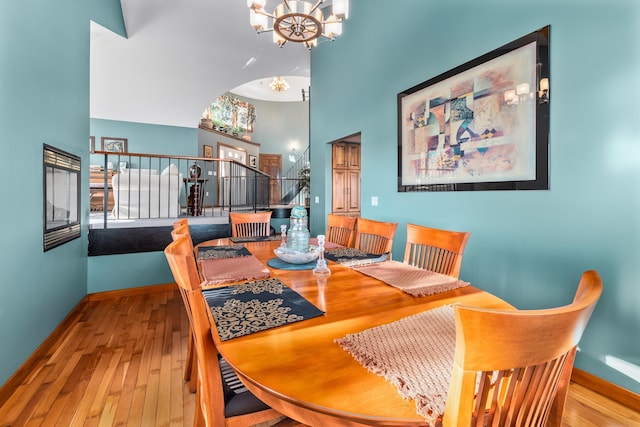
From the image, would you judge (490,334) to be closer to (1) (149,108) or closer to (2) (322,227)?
(2) (322,227)

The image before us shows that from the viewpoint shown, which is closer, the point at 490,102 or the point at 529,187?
the point at 529,187

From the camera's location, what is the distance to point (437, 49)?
2658 mm

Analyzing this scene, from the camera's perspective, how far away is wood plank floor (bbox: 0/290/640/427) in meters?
1.52

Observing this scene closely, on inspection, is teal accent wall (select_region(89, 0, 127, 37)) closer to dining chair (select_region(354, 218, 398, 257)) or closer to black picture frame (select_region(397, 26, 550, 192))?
black picture frame (select_region(397, 26, 550, 192))

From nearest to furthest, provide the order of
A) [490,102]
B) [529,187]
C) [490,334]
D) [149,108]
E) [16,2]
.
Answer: [490,334], [16,2], [529,187], [490,102], [149,108]

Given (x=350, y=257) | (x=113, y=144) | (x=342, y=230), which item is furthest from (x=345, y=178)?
(x=113, y=144)

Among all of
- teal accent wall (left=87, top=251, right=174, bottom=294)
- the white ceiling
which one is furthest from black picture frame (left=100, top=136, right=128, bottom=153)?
teal accent wall (left=87, top=251, right=174, bottom=294)

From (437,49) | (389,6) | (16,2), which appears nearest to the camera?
(16,2)

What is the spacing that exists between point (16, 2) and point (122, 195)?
270cm

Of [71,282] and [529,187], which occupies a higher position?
[529,187]

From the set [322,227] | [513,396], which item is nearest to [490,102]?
[513,396]

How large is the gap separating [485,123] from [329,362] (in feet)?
7.22

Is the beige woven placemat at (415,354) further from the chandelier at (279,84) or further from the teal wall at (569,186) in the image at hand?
the chandelier at (279,84)

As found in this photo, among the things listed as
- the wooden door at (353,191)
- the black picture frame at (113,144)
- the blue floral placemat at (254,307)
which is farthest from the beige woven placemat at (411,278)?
the black picture frame at (113,144)
